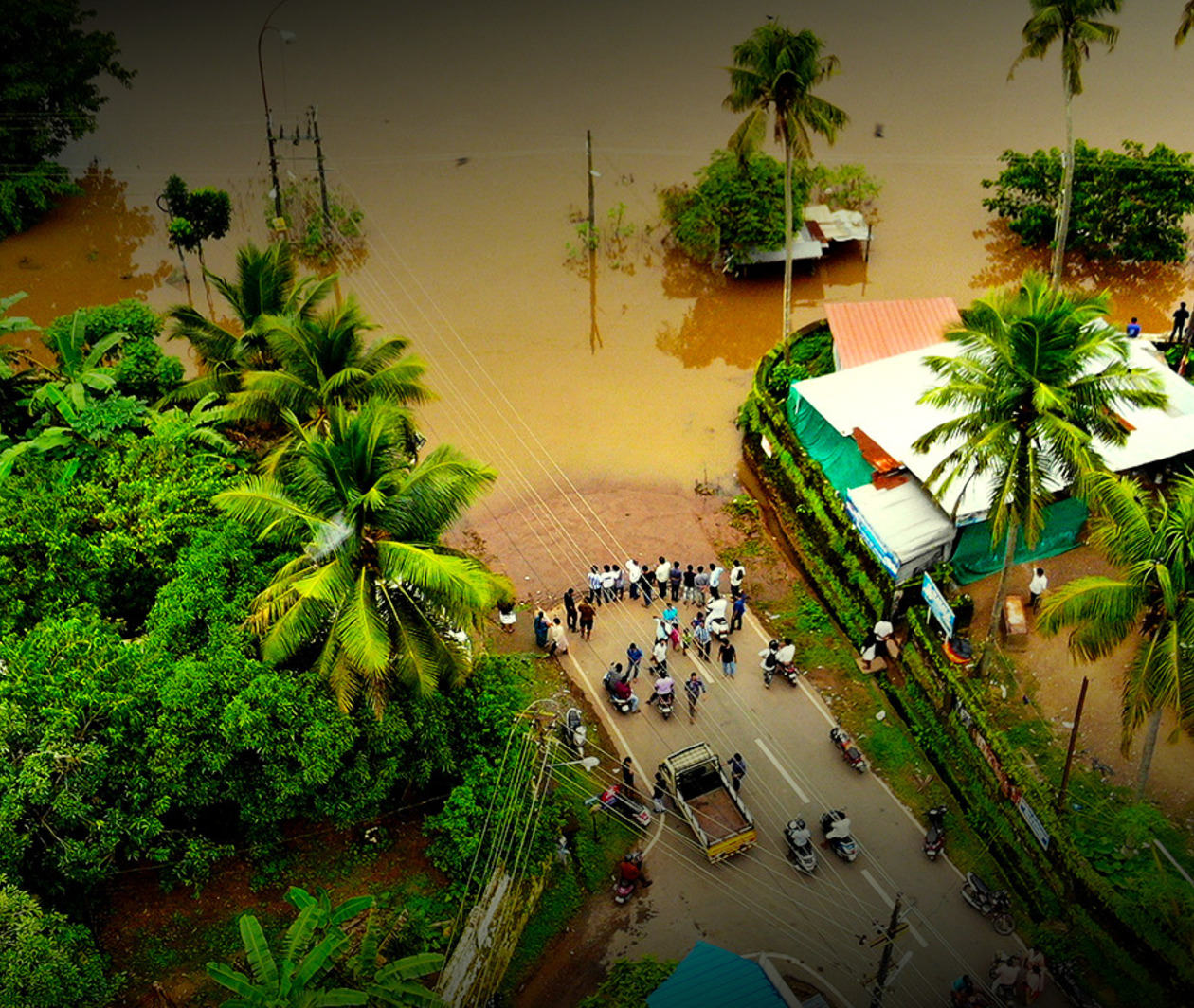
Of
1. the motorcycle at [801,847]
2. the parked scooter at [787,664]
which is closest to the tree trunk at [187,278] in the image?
the parked scooter at [787,664]

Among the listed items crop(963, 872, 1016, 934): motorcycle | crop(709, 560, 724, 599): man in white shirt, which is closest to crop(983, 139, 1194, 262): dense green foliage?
crop(709, 560, 724, 599): man in white shirt

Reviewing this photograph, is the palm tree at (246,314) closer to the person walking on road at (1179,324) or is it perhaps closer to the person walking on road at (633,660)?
the person walking on road at (633,660)

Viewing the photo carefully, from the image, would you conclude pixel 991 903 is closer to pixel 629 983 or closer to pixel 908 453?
pixel 629 983

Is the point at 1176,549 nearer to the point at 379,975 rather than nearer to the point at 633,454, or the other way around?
the point at 379,975

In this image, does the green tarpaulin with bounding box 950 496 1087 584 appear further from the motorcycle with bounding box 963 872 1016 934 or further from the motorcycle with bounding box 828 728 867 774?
the motorcycle with bounding box 963 872 1016 934

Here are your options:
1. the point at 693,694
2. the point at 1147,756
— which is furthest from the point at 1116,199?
the point at 693,694
